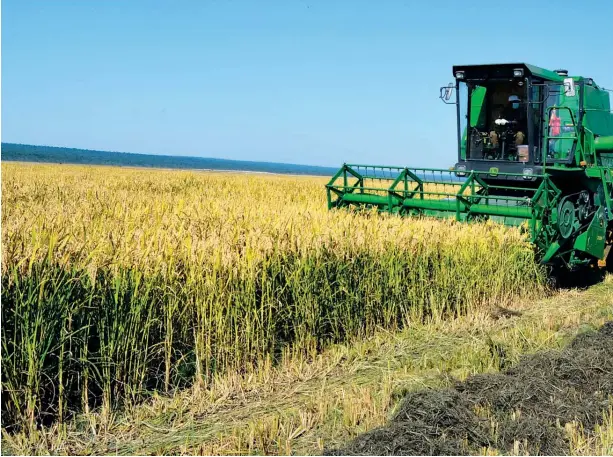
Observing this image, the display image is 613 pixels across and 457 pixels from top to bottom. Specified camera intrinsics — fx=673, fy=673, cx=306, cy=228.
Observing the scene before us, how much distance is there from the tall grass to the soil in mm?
1546

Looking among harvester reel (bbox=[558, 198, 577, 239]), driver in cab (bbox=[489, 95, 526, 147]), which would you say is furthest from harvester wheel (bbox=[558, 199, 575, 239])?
driver in cab (bbox=[489, 95, 526, 147])

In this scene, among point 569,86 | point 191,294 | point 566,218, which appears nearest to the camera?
point 191,294

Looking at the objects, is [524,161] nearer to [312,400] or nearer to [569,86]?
[569,86]

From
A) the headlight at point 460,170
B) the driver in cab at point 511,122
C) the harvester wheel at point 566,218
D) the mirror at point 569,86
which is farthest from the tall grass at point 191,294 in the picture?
the driver in cab at point 511,122

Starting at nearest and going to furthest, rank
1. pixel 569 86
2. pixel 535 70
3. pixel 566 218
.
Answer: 1. pixel 569 86
2. pixel 566 218
3. pixel 535 70

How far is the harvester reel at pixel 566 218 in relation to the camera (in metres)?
8.84

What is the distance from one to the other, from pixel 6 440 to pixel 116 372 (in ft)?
2.62

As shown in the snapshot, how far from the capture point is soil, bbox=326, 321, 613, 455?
3867mm

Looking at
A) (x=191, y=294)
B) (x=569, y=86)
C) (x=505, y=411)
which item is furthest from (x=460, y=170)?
(x=505, y=411)

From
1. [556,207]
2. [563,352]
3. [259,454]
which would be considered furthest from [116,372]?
[556,207]

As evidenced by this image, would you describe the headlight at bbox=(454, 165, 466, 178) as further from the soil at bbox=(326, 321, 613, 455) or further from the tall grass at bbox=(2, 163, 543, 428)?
the soil at bbox=(326, 321, 613, 455)

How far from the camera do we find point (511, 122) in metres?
10.4

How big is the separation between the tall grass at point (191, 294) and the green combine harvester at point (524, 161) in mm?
1811

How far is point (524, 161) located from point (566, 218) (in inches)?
52.5
